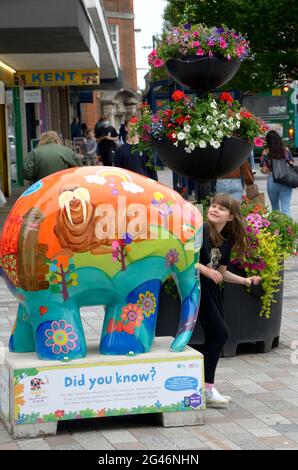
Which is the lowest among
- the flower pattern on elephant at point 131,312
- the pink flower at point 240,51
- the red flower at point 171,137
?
the flower pattern on elephant at point 131,312

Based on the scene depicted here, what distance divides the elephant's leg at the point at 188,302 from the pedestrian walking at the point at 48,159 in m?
6.25

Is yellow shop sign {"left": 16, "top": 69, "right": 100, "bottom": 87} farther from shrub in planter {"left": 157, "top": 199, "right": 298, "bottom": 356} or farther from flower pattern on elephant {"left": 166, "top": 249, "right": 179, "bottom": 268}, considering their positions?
flower pattern on elephant {"left": 166, "top": 249, "right": 179, "bottom": 268}

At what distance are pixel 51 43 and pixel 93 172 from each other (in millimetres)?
11177

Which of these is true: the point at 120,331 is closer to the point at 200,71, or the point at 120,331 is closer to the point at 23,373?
the point at 23,373

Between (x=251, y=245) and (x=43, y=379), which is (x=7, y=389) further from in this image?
(x=251, y=245)

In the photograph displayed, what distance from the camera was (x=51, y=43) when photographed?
1641 centimetres

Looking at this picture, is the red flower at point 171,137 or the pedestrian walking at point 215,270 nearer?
the pedestrian walking at point 215,270

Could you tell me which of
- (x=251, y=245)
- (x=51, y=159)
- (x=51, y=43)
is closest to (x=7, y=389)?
(x=251, y=245)

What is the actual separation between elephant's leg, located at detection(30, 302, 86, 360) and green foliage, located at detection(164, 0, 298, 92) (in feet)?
75.5

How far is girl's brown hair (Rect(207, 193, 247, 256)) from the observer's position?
20.5 ft

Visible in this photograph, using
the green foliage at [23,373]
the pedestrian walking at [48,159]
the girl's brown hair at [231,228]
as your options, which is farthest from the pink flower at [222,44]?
the pedestrian walking at [48,159]

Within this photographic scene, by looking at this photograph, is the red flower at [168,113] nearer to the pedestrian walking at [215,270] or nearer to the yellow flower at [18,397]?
the pedestrian walking at [215,270]

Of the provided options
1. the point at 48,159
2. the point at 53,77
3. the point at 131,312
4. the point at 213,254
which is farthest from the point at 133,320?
the point at 53,77

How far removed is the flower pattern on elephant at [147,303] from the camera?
5.62 metres
